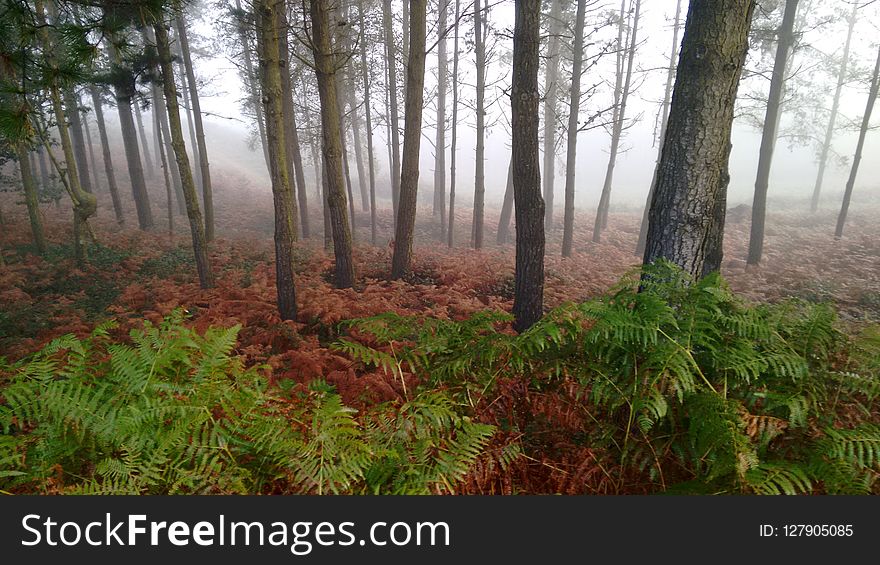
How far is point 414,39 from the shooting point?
27.7 ft

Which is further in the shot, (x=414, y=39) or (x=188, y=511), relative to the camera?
(x=414, y=39)

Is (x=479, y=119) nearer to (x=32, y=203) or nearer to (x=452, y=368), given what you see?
(x=32, y=203)

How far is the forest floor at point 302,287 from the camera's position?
5832mm

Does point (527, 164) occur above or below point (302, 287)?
above

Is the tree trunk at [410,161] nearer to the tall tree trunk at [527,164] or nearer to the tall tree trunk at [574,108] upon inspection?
the tall tree trunk at [527,164]

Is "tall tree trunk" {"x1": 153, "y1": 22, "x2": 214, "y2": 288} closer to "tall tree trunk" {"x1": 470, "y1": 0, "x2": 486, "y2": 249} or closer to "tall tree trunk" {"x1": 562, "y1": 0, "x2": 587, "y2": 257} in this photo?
"tall tree trunk" {"x1": 470, "y1": 0, "x2": 486, "y2": 249}

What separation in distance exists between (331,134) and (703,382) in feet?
24.0

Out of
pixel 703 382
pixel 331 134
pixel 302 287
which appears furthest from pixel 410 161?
pixel 703 382

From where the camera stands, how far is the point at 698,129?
3.50 m

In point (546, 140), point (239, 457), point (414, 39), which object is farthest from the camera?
point (546, 140)

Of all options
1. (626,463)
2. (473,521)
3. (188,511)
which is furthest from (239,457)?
(626,463)

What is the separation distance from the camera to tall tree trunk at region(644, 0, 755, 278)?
3.40 metres

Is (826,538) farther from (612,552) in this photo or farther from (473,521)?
(473,521)

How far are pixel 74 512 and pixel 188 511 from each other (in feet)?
1.46
